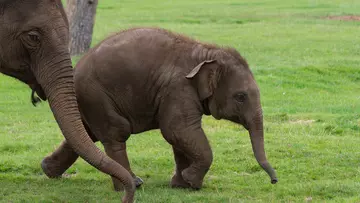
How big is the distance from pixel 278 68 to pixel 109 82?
395 inches

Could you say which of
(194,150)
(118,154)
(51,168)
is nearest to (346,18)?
(51,168)

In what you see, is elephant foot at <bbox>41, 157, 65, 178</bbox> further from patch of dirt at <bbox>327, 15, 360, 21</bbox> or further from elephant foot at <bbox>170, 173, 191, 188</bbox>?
patch of dirt at <bbox>327, 15, 360, 21</bbox>

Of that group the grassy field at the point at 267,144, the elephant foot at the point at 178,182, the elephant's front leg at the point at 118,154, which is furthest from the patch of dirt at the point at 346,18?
the elephant's front leg at the point at 118,154

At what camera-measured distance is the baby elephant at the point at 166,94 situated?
8758 mm

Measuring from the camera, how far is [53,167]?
941 centimetres

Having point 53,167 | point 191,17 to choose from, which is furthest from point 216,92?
point 191,17

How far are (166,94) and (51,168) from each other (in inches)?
61.5

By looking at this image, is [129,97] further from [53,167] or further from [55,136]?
[55,136]

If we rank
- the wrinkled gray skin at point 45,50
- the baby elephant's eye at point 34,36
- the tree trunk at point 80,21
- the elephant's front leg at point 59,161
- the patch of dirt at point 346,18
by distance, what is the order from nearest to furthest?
the wrinkled gray skin at point 45,50
the baby elephant's eye at point 34,36
the elephant's front leg at point 59,161
the tree trunk at point 80,21
the patch of dirt at point 346,18

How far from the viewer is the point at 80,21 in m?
20.3

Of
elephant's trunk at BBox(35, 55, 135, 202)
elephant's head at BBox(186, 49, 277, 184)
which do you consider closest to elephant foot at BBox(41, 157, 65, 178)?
elephant's head at BBox(186, 49, 277, 184)

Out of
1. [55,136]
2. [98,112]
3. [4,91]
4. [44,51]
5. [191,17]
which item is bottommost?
[191,17]

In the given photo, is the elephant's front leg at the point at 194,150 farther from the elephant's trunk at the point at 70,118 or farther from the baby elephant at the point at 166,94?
the elephant's trunk at the point at 70,118

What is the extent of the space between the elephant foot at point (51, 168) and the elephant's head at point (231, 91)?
5.61 ft
